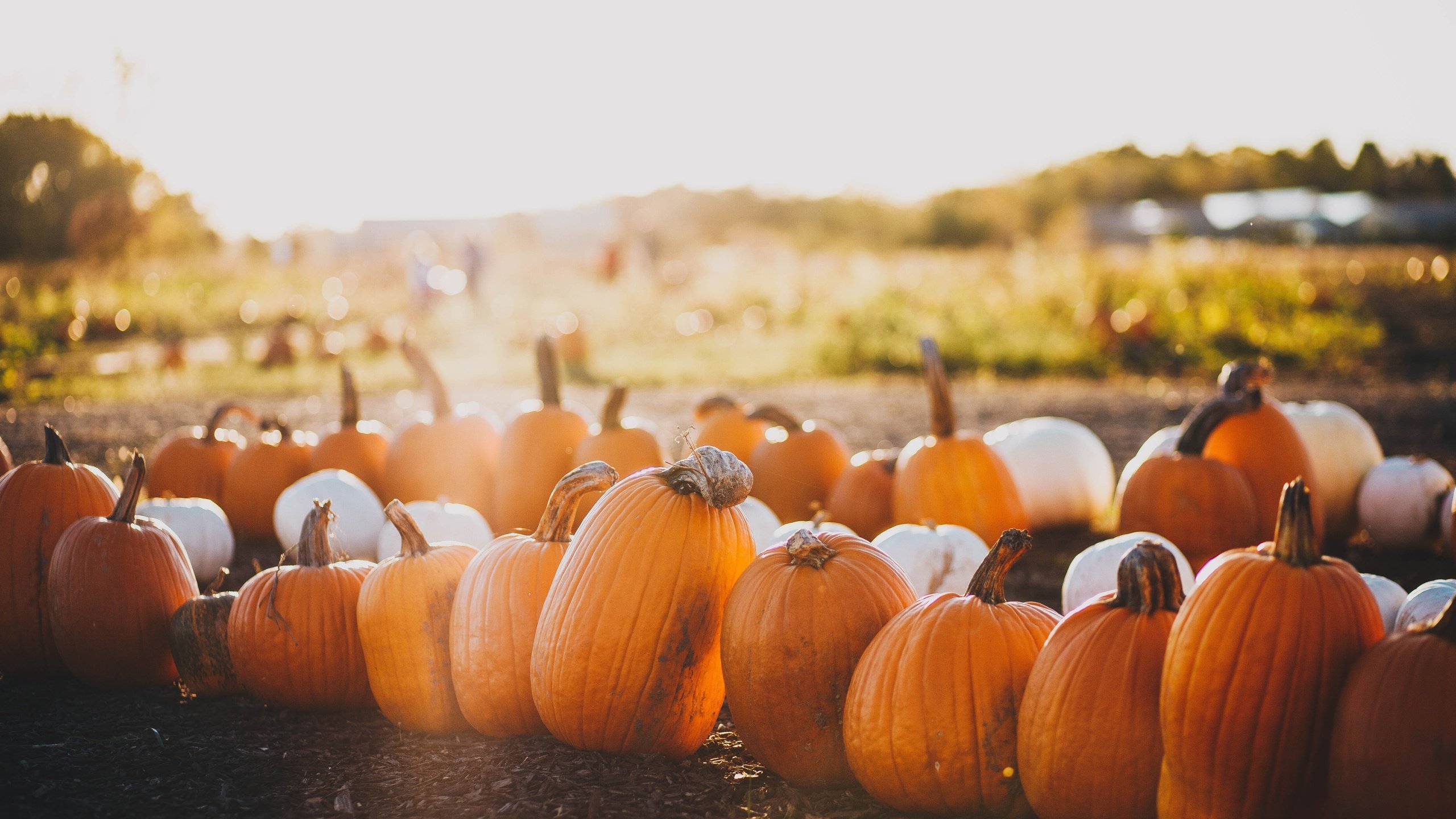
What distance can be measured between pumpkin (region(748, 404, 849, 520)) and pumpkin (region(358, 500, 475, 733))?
7.32 ft

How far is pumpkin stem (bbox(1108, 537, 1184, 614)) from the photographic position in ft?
8.73

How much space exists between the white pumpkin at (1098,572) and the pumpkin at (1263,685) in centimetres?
145

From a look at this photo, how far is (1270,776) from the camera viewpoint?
7.98 ft

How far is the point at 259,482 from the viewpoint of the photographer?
5.72 m

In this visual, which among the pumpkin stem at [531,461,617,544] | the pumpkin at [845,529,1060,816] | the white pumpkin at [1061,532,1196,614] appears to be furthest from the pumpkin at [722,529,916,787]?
the white pumpkin at [1061,532,1196,614]

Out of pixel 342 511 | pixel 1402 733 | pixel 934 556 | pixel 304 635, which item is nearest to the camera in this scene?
pixel 1402 733

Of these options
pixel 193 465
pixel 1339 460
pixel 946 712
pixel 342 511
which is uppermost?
pixel 193 465

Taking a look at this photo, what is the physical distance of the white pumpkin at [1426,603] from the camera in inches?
124

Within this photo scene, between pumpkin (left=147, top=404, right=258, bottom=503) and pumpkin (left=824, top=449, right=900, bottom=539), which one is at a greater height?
pumpkin (left=147, top=404, right=258, bottom=503)

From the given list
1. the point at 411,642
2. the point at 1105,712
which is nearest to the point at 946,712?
the point at 1105,712

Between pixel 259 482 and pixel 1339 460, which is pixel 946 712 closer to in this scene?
pixel 1339 460

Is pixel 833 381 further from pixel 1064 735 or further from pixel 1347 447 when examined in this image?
pixel 1064 735

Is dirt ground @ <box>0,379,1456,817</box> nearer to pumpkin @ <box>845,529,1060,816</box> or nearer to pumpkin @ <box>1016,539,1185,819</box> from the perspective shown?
pumpkin @ <box>845,529,1060,816</box>

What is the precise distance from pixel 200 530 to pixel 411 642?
6.91ft
